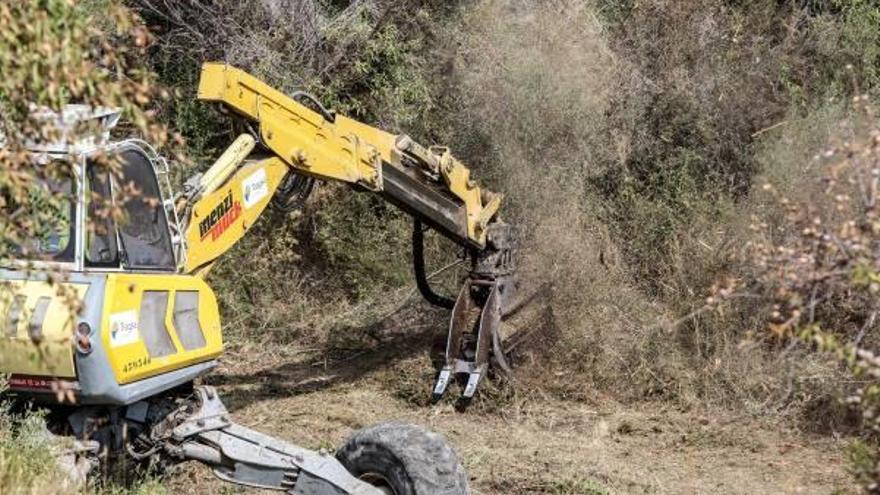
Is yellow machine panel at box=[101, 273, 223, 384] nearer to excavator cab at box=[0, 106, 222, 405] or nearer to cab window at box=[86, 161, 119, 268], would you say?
excavator cab at box=[0, 106, 222, 405]

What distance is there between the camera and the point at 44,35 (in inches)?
168

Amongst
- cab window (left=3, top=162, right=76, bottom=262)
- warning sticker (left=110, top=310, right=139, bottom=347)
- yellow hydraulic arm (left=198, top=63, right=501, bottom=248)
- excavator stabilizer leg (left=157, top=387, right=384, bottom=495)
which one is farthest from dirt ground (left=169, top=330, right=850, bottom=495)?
cab window (left=3, top=162, right=76, bottom=262)

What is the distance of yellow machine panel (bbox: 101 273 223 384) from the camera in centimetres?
695

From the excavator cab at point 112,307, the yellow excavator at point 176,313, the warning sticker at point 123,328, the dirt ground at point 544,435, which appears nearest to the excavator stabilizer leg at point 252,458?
the yellow excavator at point 176,313

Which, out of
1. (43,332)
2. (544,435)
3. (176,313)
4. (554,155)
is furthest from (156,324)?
(554,155)

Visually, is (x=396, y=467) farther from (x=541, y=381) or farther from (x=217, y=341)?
(x=541, y=381)

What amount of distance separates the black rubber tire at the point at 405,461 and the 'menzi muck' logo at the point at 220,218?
1.74 metres

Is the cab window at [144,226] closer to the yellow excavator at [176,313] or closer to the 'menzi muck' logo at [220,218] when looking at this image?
the yellow excavator at [176,313]

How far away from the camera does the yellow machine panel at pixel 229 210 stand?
834 centimetres

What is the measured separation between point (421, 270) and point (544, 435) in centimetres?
201

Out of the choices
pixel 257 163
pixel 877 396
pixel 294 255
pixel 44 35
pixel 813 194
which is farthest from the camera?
pixel 294 255

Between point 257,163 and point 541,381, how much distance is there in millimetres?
3698

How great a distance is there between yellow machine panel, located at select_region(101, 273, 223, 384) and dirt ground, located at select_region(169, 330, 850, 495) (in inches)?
52.6

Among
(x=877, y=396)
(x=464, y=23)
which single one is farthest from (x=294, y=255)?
(x=877, y=396)
